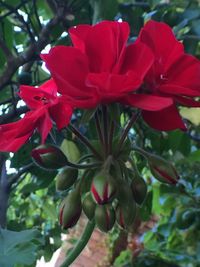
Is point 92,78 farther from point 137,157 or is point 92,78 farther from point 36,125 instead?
point 137,157

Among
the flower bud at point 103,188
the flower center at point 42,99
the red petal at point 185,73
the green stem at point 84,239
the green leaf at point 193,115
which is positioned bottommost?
the green leaf at point 193,115

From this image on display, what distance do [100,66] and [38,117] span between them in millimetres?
66

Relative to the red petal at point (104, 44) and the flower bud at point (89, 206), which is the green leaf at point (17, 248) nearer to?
the flower bud at point (89, 206)

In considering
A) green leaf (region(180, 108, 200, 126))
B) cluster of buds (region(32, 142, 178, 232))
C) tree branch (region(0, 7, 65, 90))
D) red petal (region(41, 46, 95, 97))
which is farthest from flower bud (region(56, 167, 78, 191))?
green leaf (region(180, 108, 200, 126))

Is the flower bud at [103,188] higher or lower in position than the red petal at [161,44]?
lower

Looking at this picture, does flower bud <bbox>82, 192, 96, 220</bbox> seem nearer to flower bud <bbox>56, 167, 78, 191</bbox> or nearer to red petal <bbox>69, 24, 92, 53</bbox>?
flower bud <bbox>56, 167, 78, 191</bbox>

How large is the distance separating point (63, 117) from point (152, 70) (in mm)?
84

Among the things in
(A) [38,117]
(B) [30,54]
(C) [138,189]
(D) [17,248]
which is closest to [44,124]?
(A) [38,117]

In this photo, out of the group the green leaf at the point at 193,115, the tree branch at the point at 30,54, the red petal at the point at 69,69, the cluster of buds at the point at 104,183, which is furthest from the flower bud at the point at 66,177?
the green leaf at the point at 193,115

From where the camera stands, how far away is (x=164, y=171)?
1.68 feet

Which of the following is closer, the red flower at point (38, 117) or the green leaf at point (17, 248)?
the red flower at point (38, 117)

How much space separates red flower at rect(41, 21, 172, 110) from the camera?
421 mm

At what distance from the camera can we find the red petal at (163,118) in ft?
1.52

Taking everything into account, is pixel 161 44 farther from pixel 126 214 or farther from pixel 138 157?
pixel 138 157
